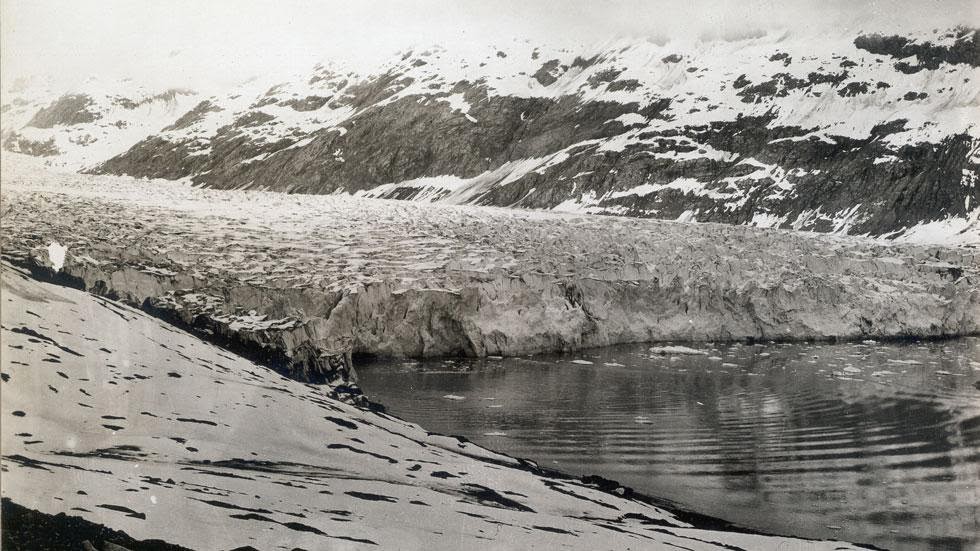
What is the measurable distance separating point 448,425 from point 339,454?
479 millimetres

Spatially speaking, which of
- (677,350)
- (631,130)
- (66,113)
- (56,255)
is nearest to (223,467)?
(56,255)

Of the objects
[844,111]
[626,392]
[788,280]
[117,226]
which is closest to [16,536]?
[117,226]

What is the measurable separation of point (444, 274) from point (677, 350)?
3.93ft

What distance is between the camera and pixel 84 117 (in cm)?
261

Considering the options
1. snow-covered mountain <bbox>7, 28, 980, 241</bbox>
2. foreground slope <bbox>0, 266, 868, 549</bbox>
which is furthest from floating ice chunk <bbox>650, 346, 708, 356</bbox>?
foreground slope <bbox>0, 266, 868, 549</bbox>

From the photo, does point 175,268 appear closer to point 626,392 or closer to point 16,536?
point 16,536

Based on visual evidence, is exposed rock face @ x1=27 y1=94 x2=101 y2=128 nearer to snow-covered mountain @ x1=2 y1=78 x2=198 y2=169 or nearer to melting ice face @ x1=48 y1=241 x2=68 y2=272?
snow-covered mountain @ x1=2 y1=78 x2=198 y2=169

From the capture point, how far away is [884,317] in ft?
10.7

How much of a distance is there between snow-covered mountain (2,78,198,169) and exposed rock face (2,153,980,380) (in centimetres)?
10

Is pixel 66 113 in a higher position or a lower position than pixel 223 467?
higher

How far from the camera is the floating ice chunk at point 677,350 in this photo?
3.18 m

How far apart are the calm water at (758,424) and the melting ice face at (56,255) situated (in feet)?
3.73

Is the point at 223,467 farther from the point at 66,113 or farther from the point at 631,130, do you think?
the point at 631,130

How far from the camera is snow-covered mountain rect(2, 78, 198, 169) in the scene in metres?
2.32
